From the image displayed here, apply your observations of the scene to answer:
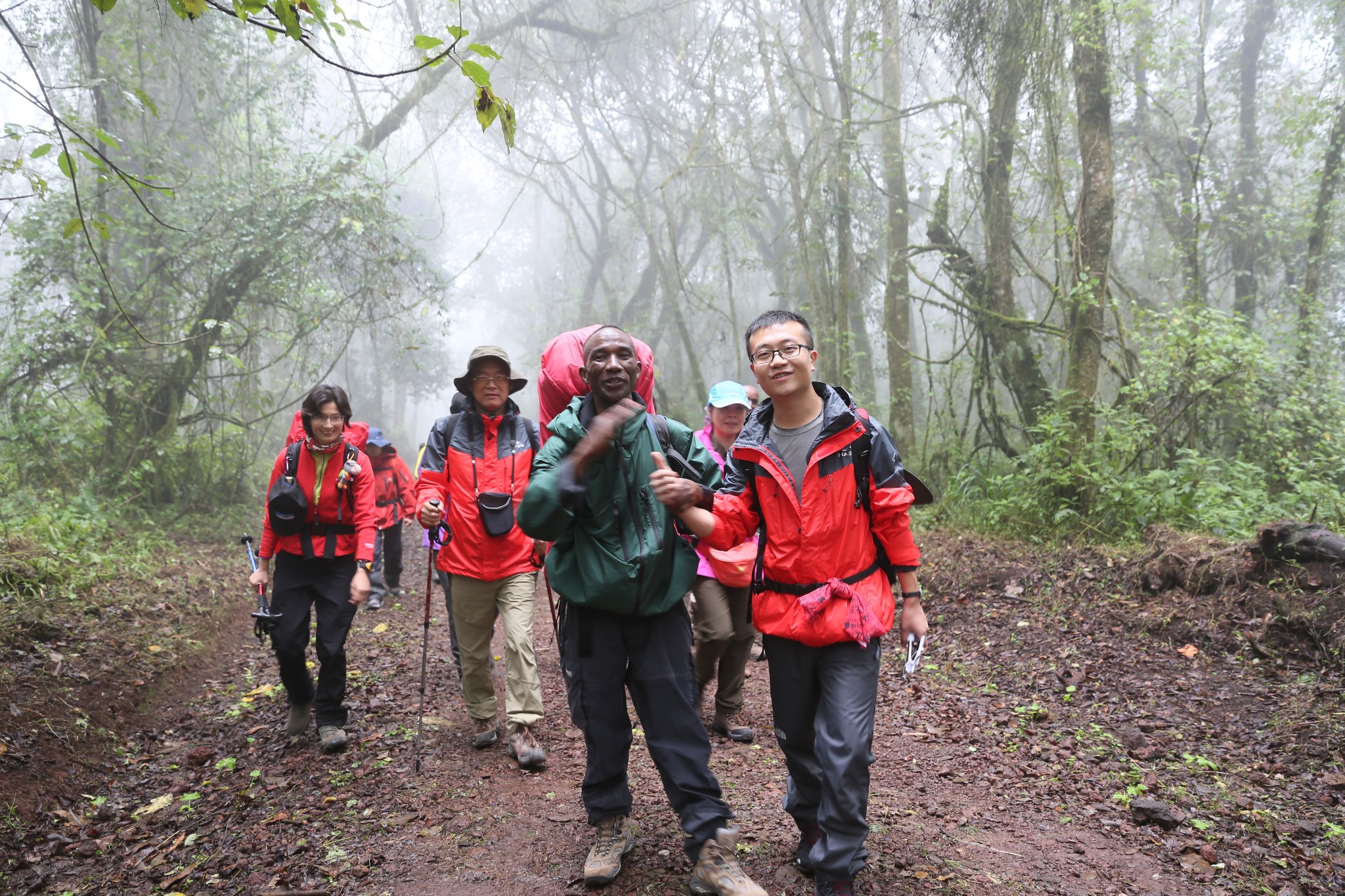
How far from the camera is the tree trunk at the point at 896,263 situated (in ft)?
39.7

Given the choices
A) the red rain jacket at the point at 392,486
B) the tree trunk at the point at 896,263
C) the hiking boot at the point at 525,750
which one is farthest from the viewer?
the tree trunk at the point at 896,263

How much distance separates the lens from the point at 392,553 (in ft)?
32.4

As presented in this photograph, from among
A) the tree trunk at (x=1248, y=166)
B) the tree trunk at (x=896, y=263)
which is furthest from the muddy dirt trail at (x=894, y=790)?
the tree trunk at (x=1248, y=166)

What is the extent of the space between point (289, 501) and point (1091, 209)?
8375 millimetres

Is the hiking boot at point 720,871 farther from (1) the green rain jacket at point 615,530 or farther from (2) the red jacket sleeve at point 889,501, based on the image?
(2) the red jacket sleeve at point 889,501

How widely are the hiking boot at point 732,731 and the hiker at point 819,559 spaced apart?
1.96m

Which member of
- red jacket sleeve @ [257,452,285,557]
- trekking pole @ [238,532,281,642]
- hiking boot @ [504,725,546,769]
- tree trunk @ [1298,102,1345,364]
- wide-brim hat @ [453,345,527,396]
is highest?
tree trunk @ [1298,102,1345,364]

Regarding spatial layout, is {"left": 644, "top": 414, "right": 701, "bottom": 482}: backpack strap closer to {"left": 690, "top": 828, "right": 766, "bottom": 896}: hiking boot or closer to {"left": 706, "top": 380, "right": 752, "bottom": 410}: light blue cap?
{"left": 690, "top": 828, "right": 766, "bottom": 896}: hiking boot

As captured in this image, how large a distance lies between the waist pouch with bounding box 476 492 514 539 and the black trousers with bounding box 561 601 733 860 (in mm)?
1581

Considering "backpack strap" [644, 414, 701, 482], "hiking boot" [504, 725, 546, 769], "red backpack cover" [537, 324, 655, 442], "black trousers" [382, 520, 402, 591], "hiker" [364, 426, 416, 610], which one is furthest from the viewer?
"black trousers" [382, 520, 402, 591]

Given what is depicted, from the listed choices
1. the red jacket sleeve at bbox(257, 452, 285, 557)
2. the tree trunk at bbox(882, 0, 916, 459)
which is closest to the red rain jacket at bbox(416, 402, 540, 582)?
the red jacket sleeve at bbox(257, 452, 285, 557)

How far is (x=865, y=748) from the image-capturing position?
9.55 feet

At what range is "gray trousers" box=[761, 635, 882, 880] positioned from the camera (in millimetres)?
2887

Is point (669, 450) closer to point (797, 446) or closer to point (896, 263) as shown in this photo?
point (797, 446)
